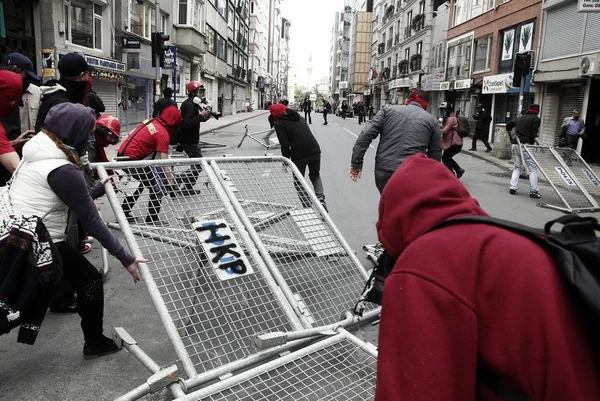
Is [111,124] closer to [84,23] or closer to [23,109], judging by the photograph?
[23,109]

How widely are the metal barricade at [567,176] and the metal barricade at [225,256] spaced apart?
6.69 meters

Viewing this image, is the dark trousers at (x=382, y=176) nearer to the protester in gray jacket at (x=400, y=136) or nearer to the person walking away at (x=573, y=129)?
the protester in gray jacket at (x=400, y=136)

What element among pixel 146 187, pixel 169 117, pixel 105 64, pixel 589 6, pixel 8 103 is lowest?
pixel 146 187

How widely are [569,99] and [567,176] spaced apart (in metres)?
12.5

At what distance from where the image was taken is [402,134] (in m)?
4.98

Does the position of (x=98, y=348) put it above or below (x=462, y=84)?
below

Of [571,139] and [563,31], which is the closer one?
[571,139]

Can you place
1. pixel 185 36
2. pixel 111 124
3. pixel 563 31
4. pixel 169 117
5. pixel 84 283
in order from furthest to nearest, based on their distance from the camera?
pixel 185 36, pixel 563 31, pixel 169 117, pixel 111 124, pixel 84 283

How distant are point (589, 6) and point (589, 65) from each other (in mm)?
7569

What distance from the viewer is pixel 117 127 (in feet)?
14.3

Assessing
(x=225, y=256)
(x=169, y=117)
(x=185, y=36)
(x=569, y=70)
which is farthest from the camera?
(x=185, y=36)

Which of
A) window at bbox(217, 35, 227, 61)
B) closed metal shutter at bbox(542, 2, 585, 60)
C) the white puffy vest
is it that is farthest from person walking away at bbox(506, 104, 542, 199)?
window at bbox(217, 35, 227, 61)

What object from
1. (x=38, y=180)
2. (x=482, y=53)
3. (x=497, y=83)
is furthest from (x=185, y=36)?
(x=38, y=180)

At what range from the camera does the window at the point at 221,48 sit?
134 feet
